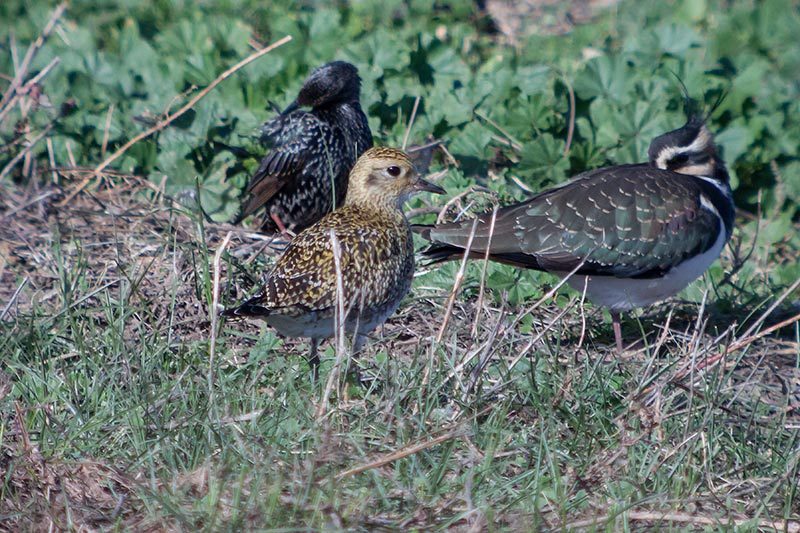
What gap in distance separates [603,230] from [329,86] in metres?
2.19

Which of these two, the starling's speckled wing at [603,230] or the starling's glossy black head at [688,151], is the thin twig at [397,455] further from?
the starling's glossy black head at [688,151]

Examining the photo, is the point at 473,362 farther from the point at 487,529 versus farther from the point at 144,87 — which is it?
the point at 144,87

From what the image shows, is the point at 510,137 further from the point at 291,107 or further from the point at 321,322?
the point at 321,322

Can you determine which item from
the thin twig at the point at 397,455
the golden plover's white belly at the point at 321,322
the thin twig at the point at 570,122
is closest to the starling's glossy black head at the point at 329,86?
the thin twig at the point at 570,122

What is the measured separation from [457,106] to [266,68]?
1.49 metres

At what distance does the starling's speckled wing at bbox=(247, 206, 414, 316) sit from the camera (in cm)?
439

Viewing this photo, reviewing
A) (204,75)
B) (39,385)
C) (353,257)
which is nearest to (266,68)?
(204,75)

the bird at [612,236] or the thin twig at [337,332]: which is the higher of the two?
the thin twig at [337,332]

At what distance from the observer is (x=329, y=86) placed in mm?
6465

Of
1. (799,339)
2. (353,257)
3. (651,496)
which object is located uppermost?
(353,257)

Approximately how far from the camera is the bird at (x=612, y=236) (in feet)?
16.9

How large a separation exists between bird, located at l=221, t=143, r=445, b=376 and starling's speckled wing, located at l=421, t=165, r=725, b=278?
0.39 meters

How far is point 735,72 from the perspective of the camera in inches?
311

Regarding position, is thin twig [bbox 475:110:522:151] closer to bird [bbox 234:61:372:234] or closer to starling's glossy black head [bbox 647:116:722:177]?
bird [bbox 234:61:372:234]
